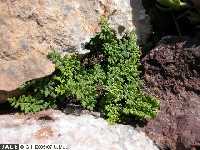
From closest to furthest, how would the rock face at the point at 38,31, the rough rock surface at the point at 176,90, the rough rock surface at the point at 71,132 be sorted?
the rough rock surface at the point at 71,132 → the rock face at the point at 38,31 → the rough rock surface at the point at 176,90

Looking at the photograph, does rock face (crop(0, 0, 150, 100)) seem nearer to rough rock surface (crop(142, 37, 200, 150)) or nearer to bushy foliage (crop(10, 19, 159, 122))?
bushy foliage (crop(10, 19, 159, 122))

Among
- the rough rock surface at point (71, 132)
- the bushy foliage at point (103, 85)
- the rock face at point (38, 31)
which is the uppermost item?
the rock face at point (38, 31)

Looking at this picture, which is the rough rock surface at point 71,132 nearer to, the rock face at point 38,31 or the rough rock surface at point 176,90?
the rough rock surface at point 176,90

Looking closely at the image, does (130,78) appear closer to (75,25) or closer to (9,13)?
(75,25)

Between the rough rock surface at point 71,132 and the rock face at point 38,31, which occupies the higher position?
the rock face at point 38,31

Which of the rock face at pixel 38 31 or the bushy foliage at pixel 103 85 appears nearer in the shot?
the rock face at pixel 38 31

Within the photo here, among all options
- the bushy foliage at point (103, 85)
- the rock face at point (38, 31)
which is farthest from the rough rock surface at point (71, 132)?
the rock face at point (38, 31)
